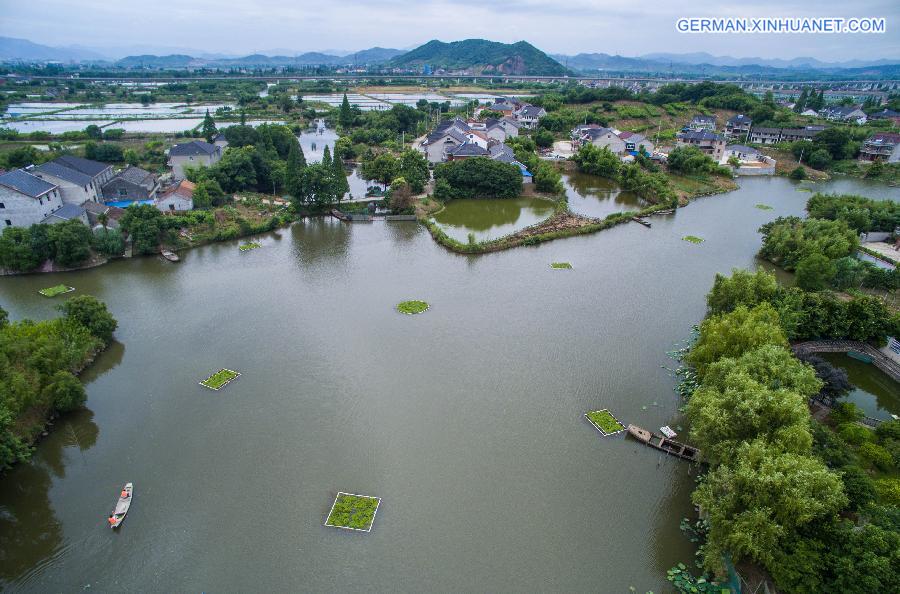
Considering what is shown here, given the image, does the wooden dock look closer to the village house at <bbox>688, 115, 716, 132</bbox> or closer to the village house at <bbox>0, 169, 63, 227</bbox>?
the village house at <bbox>0, 169, 63, 227</bbox>

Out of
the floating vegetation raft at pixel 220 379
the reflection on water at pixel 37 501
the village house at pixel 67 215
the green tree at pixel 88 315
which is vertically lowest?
the reflection on water at pixel 37 501

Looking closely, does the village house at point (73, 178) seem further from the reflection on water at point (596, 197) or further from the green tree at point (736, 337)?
the green tree at point (736, 337)

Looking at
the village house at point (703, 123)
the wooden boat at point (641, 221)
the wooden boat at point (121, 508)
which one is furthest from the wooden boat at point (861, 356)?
the village house at point (703, 123)

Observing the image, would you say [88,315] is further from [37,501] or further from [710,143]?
[710,143]

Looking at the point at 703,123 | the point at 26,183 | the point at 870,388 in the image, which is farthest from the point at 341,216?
the point at 703,123

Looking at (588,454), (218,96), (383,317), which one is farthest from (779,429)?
(218,96)

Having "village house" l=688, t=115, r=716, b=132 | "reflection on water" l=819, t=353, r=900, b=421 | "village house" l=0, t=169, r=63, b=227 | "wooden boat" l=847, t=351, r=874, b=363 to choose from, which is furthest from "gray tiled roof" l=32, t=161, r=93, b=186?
"village house" l=688, t=115, r=716, b=132
